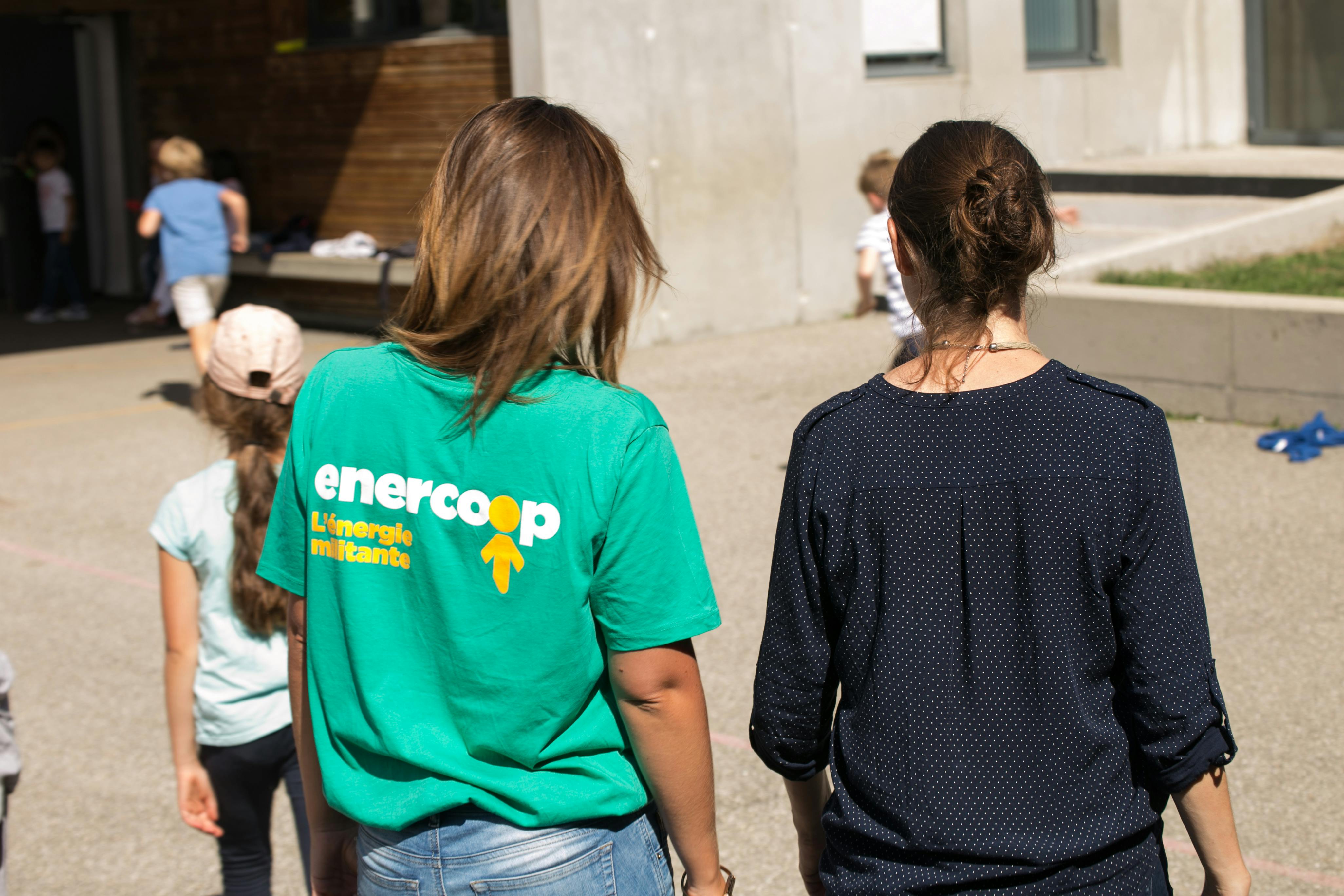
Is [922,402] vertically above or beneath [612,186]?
beneath

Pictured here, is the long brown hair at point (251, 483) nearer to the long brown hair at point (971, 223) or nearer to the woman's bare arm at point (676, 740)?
the woman's bare arm at point (676, 740)

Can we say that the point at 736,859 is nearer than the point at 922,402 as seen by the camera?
No

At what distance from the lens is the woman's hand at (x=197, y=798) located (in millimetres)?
2895

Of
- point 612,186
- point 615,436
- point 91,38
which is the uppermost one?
point 91,38

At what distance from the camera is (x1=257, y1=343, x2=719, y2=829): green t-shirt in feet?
5.84

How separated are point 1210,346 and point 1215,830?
6725 millimetres

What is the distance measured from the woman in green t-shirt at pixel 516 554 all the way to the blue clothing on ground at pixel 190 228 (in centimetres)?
837

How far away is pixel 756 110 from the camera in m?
12.7

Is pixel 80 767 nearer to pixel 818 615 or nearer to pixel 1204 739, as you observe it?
pixel 818 615

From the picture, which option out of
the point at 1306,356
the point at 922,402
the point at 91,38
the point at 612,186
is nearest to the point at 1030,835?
the point at 922,402

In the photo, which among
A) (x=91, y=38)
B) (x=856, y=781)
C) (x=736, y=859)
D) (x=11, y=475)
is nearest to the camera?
(x=856, y=781)

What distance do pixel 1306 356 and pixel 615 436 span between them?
697cm

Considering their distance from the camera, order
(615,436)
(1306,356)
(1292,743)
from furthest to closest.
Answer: (1306,356) < (1292,743) < (615,436)

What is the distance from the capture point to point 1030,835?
179 centimetres
